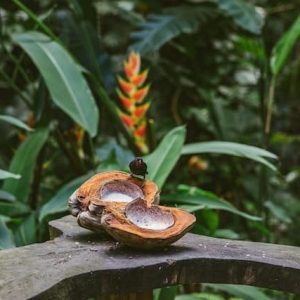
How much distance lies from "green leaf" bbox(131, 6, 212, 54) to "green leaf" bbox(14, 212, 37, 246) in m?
0.94

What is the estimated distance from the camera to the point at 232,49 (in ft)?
10.8

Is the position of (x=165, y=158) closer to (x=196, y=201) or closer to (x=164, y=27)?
(x=196, y=201)

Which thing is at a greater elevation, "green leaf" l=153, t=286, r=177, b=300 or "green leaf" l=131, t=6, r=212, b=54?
"green leaf" l=131, t=6, r=212, b=54

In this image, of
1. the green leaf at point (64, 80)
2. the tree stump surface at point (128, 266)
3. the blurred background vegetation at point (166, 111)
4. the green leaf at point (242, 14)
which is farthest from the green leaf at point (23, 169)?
the green leaf at point (242, 14)

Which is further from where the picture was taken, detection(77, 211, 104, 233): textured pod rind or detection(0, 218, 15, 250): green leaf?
detection(0, 218, 15, 250): green leaf

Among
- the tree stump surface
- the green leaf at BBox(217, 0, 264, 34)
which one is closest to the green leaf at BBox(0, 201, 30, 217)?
the tree stump surface

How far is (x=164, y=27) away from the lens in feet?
8.38

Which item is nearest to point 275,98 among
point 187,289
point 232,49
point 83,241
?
point 232,49

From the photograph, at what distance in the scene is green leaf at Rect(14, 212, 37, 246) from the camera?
65.5 inches

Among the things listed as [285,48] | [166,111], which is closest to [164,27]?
[166,111]

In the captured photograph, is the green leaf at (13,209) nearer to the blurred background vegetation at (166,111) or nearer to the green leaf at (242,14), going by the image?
the blurred background vegetation at (166,111)

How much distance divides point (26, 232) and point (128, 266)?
0.80 m

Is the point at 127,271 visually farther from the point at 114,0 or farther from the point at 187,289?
the point at 114,0

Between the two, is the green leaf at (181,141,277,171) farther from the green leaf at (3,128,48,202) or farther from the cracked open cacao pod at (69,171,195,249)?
the cracked open cacao pod at (69,171,195,249)
